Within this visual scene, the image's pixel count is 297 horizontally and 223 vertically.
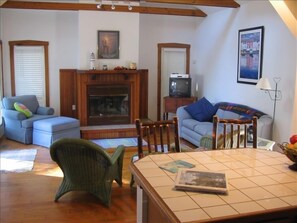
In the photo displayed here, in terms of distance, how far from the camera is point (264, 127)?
535 centimetres

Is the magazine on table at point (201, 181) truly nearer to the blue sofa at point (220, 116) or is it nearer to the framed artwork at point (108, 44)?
the blue sofa at point (220, 116)

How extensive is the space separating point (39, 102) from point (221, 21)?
441 cm

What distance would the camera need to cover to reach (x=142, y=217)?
6.92ft

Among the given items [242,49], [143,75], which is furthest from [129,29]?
[242,49]

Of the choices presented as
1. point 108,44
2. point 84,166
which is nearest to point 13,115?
point 108,44

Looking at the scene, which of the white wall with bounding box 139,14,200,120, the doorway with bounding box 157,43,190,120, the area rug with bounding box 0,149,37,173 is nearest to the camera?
the area rug with bounding box 0,149,37,173

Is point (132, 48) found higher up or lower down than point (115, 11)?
lower down

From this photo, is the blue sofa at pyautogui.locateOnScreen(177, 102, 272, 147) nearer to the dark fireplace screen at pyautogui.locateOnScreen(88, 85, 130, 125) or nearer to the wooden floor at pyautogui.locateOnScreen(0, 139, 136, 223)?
the dark fireplace screen at pyautogui.locateOnScreen(88, 85, 130, 125)

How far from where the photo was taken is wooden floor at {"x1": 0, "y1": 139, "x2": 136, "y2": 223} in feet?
11.6

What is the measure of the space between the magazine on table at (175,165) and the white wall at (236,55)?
282cm

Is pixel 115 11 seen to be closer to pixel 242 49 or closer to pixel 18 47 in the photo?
pixel 18 47

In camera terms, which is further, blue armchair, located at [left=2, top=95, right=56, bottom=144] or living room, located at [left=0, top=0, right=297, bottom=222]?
blue armchair, located at [left=2, top=95, right=56, bottom=144]

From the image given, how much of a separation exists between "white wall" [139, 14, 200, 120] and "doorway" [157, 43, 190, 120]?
3.9 inches

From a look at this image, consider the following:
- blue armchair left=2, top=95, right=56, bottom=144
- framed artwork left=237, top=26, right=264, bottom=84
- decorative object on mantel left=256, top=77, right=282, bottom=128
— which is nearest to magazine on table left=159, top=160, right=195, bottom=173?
decorative object on mantel left=256, top=77, right=282, bottom=128
